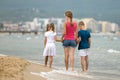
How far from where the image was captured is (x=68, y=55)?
426 inches

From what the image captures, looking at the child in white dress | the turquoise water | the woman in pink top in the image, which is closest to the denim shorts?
the woman in pink top

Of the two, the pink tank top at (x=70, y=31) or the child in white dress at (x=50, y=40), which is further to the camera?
the child in white dress at (x=50, y=40)

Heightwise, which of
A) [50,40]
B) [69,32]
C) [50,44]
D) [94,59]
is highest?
[69,32]

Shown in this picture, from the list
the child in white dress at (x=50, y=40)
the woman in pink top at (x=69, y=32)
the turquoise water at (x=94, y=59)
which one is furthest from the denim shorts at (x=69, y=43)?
the turquoise water at (x=94, y=59)

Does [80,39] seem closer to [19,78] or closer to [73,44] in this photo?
[73,44]

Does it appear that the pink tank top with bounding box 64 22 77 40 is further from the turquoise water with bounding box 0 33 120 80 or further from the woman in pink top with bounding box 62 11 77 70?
the turquoise water with bounding box 0 33 120 80

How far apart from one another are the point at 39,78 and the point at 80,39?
9.69 ft

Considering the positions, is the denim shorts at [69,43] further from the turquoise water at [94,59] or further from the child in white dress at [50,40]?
the turquoise water at [94,59]

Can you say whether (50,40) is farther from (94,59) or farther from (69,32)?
(94,59)

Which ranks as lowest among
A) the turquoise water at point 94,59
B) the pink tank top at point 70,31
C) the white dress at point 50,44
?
the turquoise water at point 94,59

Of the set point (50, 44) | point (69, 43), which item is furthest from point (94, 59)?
point (69, 43)

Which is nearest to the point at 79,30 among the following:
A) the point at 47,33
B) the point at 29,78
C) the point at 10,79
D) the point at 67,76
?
the point at 47,33

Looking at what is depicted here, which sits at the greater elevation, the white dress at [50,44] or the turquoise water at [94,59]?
the white dress at [50,44]

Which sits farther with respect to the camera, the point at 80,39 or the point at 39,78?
the point at 80,39
